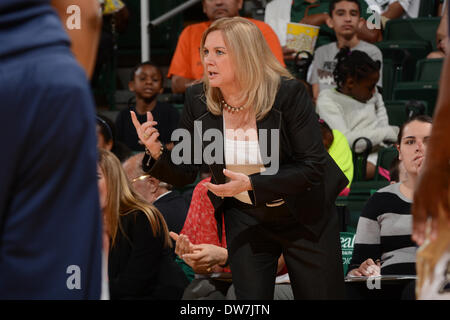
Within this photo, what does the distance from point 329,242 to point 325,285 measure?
14 cm

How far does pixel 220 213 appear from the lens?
241 cm

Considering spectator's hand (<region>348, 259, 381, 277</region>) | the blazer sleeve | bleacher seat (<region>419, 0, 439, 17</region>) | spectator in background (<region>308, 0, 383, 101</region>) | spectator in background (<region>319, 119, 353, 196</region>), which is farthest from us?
bleacher seat (<region>419, 0, 439, 17</region>)

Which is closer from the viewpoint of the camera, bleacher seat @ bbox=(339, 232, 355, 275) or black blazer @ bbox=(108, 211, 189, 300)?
black blazer @ bbox=(108, 211, 189, 300)

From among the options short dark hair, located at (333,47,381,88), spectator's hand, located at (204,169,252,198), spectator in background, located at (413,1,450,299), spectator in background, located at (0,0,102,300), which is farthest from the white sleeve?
spectator in background, located at (0,0,102,300)

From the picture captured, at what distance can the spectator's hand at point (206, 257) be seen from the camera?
2511mm

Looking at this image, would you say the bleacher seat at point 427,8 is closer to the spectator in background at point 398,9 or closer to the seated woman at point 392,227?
the spectator in background at point 398,9

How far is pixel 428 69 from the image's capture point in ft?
16.4

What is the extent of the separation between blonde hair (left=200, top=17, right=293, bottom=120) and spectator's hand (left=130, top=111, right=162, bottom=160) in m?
0.22

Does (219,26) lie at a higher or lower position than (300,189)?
higher

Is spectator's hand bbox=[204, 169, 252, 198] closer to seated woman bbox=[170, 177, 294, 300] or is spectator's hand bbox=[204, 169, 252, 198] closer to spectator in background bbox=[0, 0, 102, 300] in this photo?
seated woman bbox=[170, 177, 294, 300]

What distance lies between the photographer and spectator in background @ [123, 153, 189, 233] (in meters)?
3.22

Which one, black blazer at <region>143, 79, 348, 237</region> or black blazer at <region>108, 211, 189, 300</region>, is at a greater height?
black blazer at <region>143, 79, 348, 237</region>
